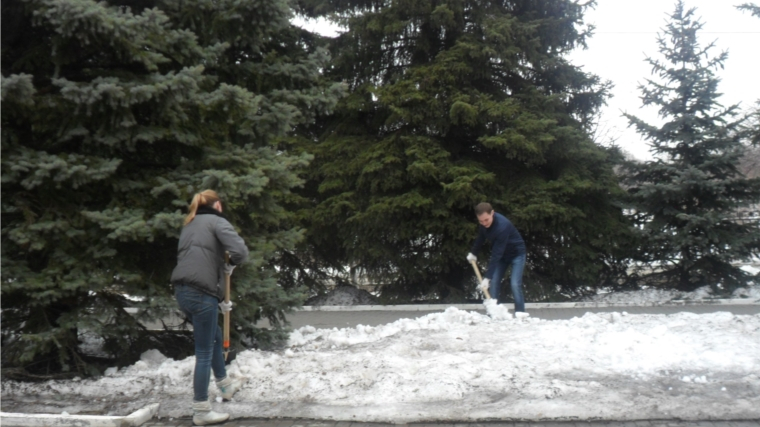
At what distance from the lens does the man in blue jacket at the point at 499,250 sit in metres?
9.38

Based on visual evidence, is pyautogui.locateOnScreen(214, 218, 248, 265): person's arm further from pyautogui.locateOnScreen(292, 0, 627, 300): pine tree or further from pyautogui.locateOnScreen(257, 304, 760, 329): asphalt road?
pyautogui.locateOnScreen(292, 0, 627, 300): pine tree

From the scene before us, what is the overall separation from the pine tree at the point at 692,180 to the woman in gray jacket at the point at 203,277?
9.60 metres

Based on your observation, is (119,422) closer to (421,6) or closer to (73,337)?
(73,337)

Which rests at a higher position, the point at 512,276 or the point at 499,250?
the point at 499,250

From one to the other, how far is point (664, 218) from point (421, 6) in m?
6.08

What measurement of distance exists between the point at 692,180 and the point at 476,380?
8.58 m

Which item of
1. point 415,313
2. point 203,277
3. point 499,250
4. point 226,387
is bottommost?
point 226,387

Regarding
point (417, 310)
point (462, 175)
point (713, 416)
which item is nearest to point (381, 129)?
point (462, 175)

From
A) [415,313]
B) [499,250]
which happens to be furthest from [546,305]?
[499,250]

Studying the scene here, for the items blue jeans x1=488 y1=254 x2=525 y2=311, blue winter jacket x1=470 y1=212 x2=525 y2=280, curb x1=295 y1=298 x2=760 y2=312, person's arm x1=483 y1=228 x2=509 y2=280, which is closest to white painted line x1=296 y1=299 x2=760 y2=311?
curb x1=295 y1=298 x2=760 y2=312

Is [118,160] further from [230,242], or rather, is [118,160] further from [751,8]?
[751,8]

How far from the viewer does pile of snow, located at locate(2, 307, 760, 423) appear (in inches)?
221

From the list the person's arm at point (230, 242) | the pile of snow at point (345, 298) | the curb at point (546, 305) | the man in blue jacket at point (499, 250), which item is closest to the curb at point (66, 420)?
the person's arm at point (230, 242)

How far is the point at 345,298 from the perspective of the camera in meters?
13.8
